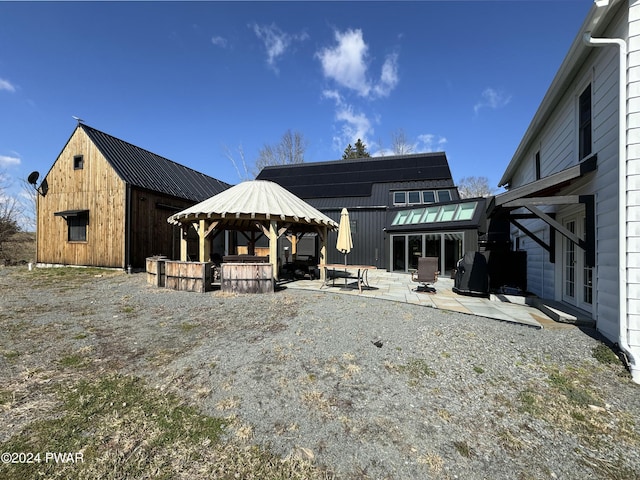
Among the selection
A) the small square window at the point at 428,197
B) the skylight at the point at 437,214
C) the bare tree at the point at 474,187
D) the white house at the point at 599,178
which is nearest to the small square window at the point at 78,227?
the skylight at the point at 437,214

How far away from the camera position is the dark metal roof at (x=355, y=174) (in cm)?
2097

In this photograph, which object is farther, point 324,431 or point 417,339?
point 417,339

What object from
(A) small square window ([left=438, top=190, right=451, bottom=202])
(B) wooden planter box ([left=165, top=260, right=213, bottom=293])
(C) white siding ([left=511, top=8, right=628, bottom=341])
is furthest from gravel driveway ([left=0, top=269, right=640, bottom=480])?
(A) small square window ([left=438, top=190, right=451, bottom=202])

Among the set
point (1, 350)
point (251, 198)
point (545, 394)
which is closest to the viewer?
point (545, 394)

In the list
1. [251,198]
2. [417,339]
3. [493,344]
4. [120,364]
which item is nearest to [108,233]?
[251,198]

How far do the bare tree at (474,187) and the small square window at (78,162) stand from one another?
48249 millimetres

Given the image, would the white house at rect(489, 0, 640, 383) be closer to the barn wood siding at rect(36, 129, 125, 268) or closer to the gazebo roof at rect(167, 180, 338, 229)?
the gazebo roof at rect(167, 180, 338, 229)

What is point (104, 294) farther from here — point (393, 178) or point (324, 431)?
point (393, 178)

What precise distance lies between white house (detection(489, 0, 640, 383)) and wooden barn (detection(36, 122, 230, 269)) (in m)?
15.9

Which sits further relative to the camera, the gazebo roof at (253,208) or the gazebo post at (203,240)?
the gazebo post at (203,240)

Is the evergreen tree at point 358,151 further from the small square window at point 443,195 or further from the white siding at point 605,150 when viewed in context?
the white siding at point 605,150

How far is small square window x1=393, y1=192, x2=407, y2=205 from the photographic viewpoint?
64.4ft

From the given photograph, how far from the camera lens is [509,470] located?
2.26 metres

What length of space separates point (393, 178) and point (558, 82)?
14.3 m
